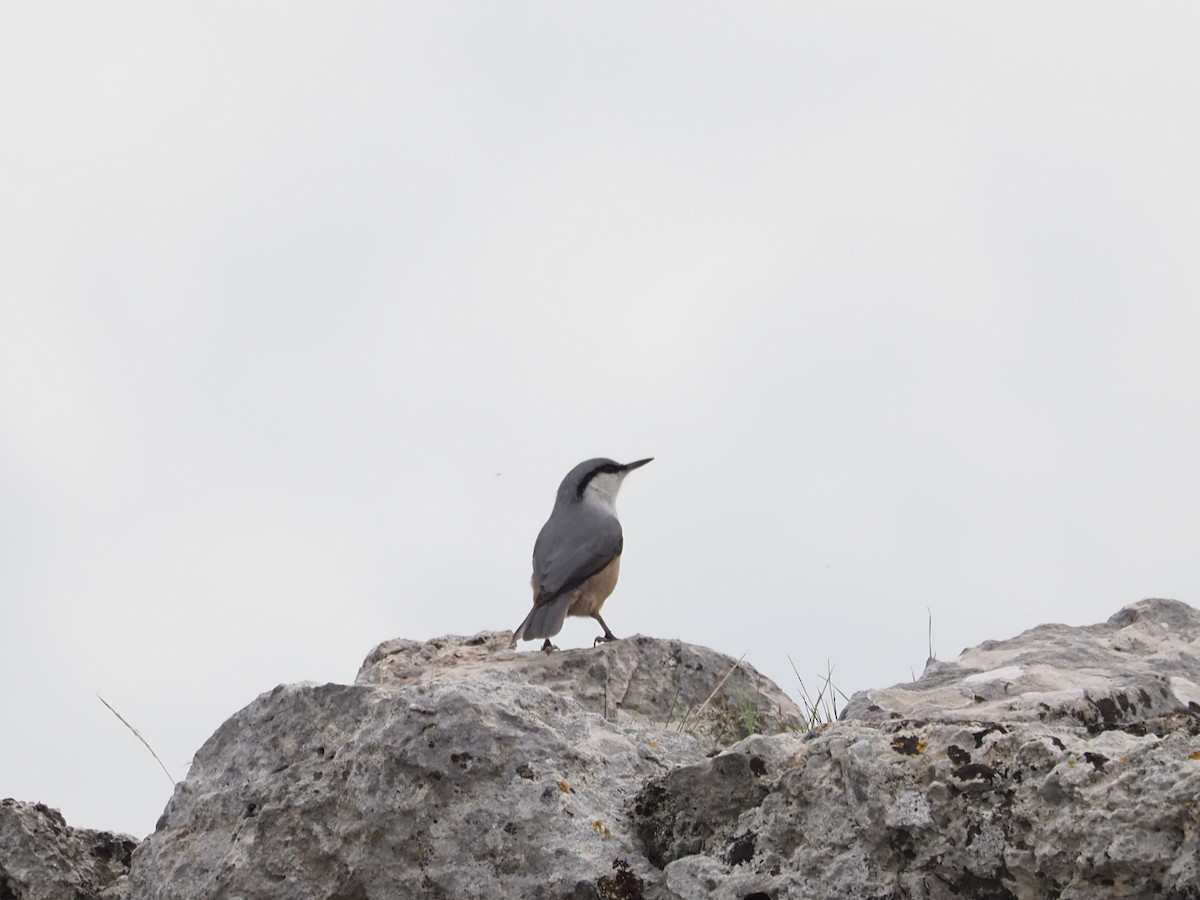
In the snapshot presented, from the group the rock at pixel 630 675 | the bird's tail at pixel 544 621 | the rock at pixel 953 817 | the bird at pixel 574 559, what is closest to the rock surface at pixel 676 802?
the rock at pixel 953 817

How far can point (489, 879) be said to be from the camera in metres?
3.59

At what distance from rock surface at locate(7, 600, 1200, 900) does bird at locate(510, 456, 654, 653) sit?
345 cm

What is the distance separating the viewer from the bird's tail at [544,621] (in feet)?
25.5

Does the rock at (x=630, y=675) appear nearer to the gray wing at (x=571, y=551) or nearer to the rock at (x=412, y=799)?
the gray wing at (x=571, y=551)

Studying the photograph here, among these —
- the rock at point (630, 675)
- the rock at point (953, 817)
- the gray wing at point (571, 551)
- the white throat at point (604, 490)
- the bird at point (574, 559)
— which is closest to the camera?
the rock at point (953, 817)

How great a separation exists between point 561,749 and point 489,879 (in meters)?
0.39

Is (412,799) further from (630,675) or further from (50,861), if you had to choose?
(630,675)

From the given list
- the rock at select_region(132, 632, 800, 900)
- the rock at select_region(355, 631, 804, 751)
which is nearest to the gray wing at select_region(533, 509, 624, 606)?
the rock at select_region(355, 631, 804, 751)

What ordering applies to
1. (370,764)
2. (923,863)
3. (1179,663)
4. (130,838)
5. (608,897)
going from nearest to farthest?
(923,863)
(608,897)
(370,764)
(130,838)
(1179,663)

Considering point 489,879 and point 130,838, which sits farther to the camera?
point 130,838

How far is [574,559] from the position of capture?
8.70m

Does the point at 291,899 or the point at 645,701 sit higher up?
the point at 645,701

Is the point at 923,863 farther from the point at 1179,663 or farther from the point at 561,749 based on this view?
the point at 1179,663

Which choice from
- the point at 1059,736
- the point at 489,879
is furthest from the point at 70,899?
the point at 1059,736
